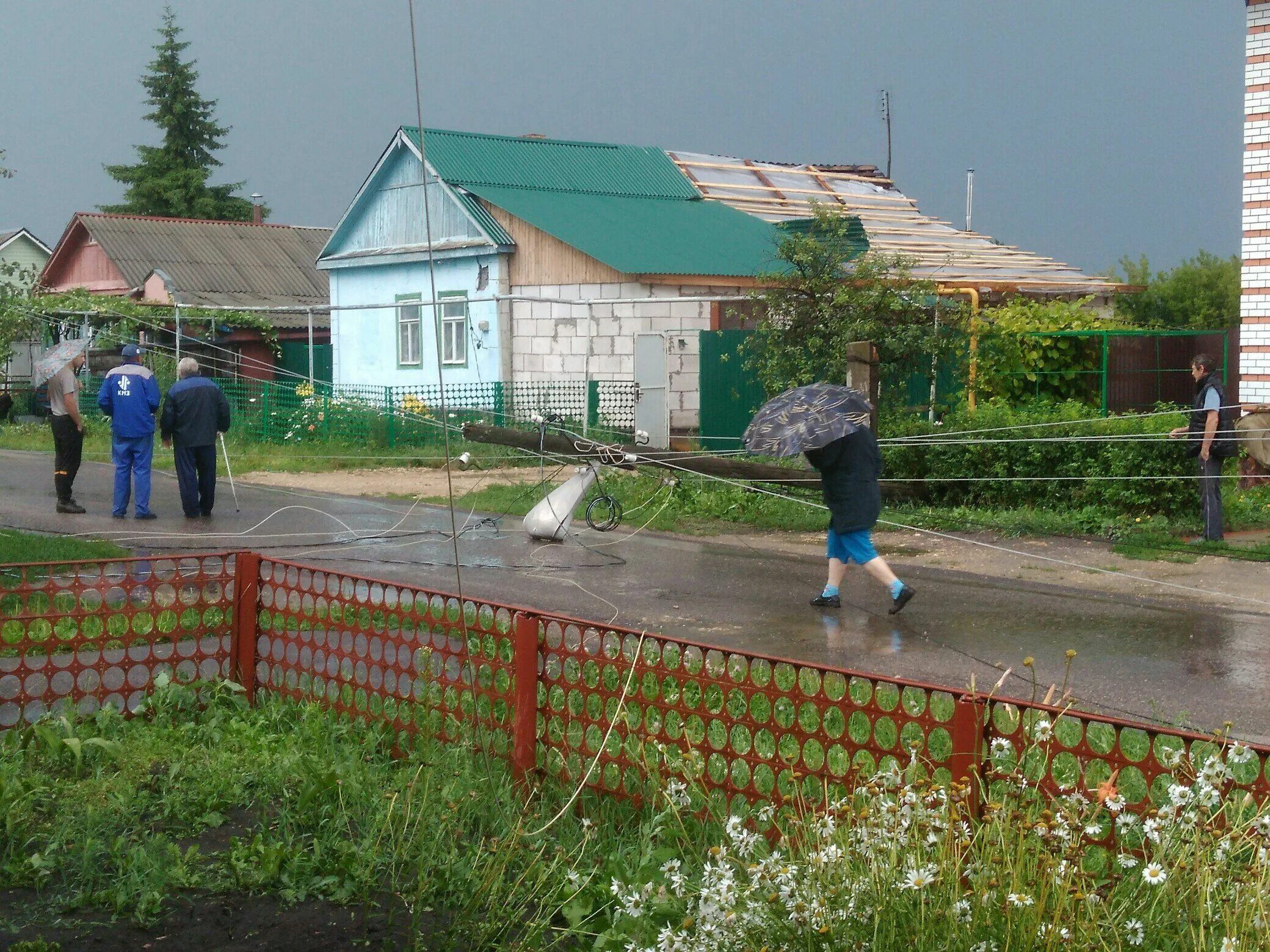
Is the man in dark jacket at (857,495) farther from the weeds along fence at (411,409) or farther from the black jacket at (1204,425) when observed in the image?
the weeds along fence at (411,409)

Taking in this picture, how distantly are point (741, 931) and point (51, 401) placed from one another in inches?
532

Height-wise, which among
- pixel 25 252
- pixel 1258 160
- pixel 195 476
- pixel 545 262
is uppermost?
pixel 25 252

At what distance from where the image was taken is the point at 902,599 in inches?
382

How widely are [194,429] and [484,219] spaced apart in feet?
40.7

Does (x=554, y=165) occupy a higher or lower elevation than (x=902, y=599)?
higher

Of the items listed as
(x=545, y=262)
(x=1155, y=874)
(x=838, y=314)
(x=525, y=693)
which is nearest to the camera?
(x=1155, y=874)

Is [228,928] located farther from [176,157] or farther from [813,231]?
[176,157]

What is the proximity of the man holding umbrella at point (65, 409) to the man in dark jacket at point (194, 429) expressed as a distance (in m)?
1.01

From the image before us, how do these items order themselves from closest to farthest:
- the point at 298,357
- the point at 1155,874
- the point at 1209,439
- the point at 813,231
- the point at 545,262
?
1. the point at 1155,874
2. the point at 1209,439
3. the point at 813,231
4. the point at 545,262
5. the point at 298,357

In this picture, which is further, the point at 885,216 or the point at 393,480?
the point at 885,216

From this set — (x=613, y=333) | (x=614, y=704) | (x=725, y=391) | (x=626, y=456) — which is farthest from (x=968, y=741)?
(x=613, y=333)

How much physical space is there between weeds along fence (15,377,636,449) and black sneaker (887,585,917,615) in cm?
1136

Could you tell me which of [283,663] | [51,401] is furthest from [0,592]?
[51,401]

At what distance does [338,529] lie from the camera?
14.2m
